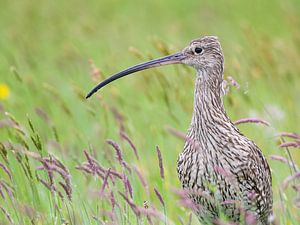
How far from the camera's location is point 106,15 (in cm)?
1544

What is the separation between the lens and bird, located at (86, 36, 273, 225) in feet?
20.2

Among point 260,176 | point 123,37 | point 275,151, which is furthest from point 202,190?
point 123,37

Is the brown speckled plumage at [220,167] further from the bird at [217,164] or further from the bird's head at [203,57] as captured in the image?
the bird's head at [203,57]

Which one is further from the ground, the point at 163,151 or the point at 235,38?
the point at 235,38

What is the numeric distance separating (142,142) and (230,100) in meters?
1.74

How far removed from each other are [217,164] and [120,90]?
199 inches

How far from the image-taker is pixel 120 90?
11.1 metres

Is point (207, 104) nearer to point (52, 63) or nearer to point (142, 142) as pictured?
point (142, 142)

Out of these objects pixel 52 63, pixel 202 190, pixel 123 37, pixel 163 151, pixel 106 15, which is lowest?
pixel 202 190

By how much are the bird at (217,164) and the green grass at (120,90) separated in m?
0.19

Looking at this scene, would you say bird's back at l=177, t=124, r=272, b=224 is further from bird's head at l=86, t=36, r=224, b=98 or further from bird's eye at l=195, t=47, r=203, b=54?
bird's eye at l=195, t=47, r=203, b=54

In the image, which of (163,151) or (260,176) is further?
(163,151)

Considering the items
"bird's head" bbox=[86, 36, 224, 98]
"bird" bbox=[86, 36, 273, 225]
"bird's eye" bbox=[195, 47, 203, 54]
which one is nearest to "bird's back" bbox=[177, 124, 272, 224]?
"bird" bbox=[86, 36, 273, 225]

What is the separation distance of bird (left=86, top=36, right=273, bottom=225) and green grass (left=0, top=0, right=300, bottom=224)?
186mm
